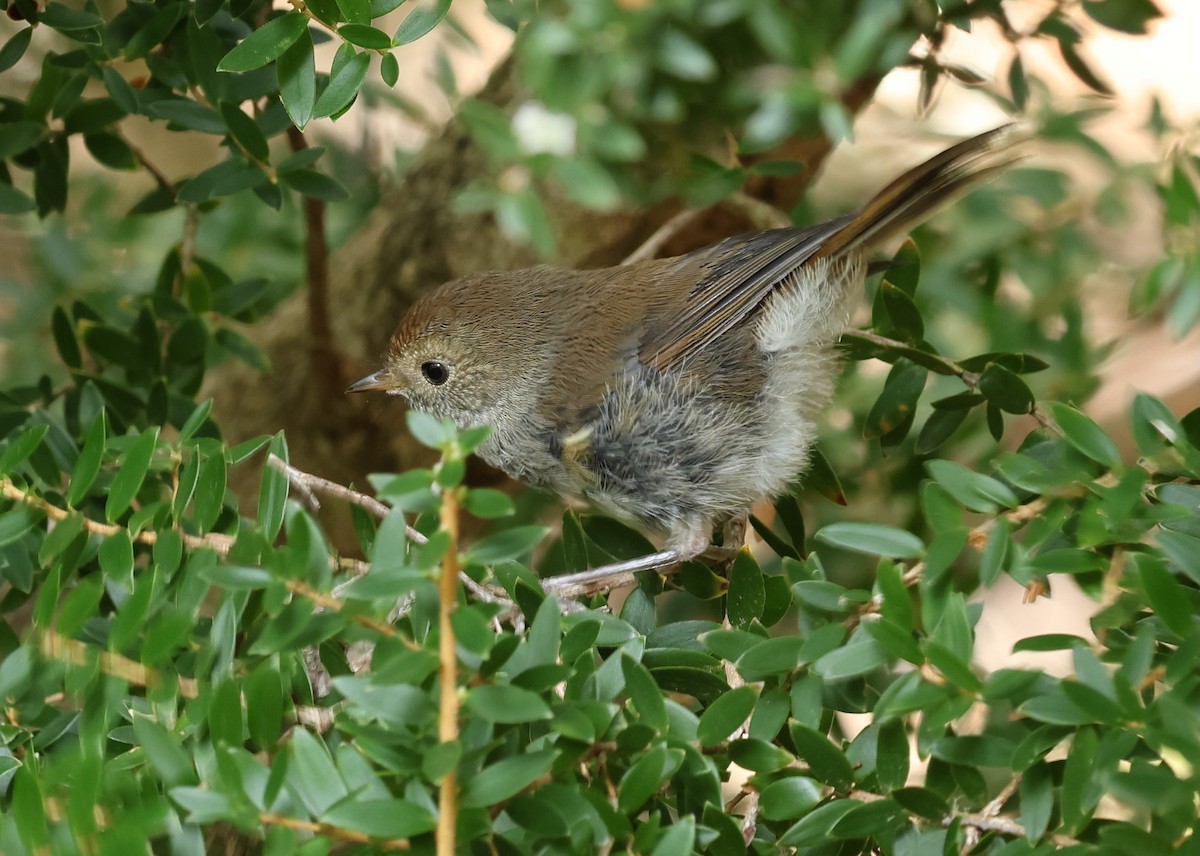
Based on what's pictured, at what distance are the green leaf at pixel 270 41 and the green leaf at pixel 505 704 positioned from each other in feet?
2.12

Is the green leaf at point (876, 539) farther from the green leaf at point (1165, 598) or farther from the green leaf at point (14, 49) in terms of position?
the green leaf at point (14, 49)

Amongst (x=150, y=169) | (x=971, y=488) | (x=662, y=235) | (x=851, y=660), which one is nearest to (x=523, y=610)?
(x=851, y=660)

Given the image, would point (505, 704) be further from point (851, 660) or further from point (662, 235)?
point (662, 235)

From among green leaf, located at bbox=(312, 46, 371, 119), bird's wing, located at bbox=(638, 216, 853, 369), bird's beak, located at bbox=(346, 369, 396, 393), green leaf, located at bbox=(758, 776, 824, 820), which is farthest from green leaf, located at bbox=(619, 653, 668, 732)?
bird's beak, located at bbox=(346, 369, 396, 393)

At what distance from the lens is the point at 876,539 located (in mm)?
1009

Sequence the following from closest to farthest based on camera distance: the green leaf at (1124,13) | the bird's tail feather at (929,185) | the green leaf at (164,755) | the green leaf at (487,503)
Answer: the green leaf at (487,503)
the green leaf at (164,755)
the bird's tail feather at (929,185)
the green leaf at (1124,13)

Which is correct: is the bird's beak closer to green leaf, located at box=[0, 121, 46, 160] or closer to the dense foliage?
the dense foliage

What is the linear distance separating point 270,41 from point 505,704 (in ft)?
2.23

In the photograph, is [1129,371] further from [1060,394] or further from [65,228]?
[65,228]

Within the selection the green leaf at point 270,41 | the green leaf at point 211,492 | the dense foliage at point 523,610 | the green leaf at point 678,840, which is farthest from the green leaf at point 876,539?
the green leaf at point 270,41

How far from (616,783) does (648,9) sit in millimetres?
1222

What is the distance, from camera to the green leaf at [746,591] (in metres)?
1.13

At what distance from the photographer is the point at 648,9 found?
169 cm

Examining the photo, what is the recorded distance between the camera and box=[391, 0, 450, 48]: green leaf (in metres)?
1.03
